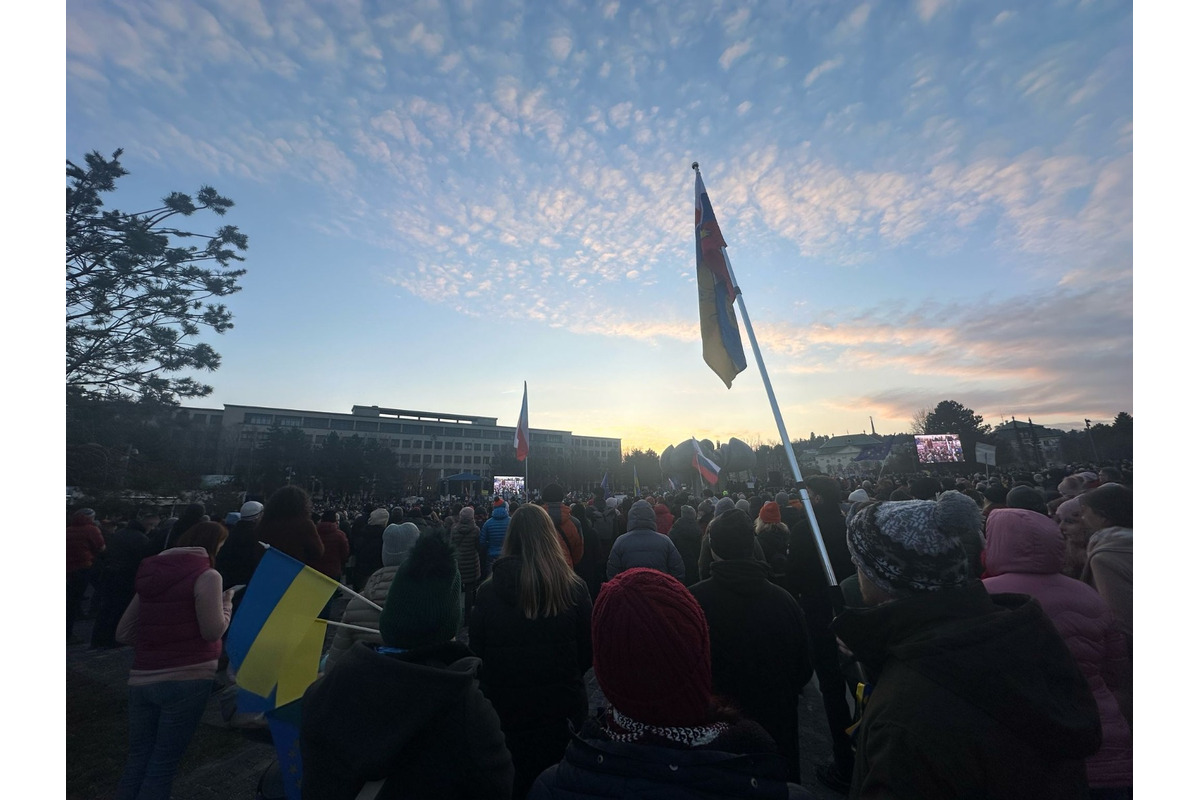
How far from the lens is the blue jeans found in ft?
10.5

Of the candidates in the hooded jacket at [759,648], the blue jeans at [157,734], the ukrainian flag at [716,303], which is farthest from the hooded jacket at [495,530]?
the hooded jacket at [759,648]

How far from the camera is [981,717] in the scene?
1352mm

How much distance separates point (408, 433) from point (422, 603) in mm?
103955

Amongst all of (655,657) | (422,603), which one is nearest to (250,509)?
(422,603)

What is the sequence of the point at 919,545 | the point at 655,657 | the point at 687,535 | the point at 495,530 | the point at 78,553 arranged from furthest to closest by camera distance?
the point at 78,553, the point at 495,530, the point at 687,535, the point at 919,545, the point at 655,657

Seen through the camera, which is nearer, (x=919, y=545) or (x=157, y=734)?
(x=919, y=545)

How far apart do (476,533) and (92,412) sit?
491 inches

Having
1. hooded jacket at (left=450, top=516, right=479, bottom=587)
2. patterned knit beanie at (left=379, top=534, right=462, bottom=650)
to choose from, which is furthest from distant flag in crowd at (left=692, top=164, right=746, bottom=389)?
hooded jacket at (left=450, top=516, right=479, bottom=587)

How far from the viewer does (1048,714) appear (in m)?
1.32

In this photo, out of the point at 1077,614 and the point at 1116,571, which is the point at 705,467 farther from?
the point at 1077,614

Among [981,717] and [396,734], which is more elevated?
[981,717]

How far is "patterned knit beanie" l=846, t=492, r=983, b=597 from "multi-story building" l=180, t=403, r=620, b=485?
83.2m

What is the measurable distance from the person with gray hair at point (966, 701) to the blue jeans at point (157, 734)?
4.14 m

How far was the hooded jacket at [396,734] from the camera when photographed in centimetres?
172
